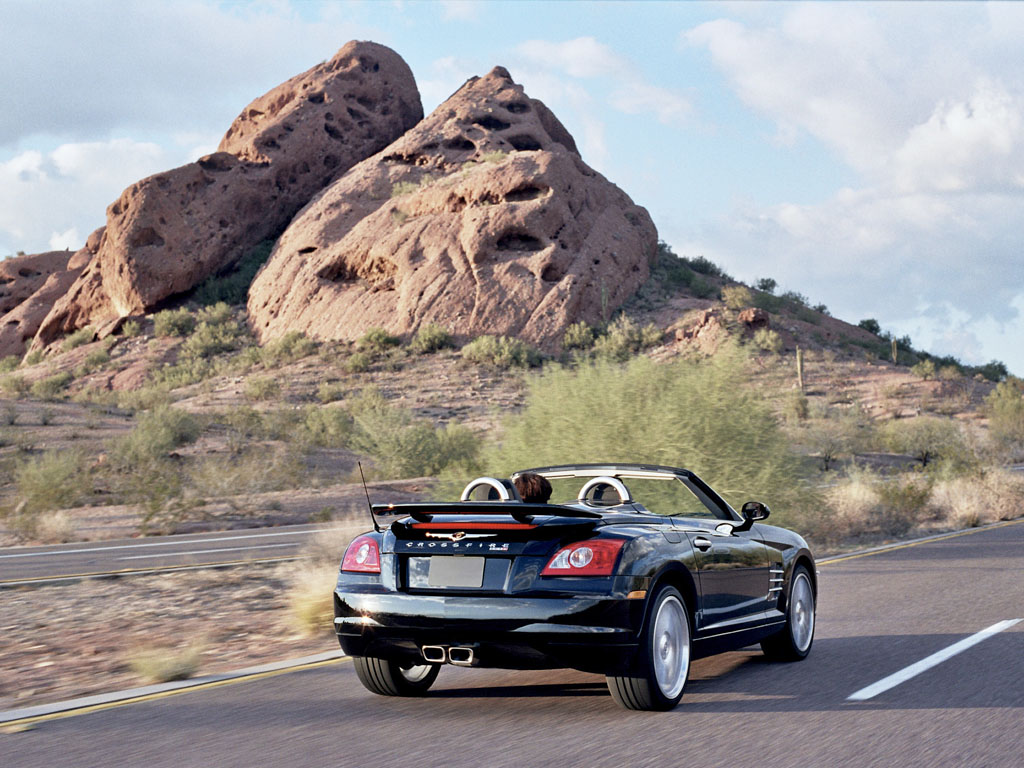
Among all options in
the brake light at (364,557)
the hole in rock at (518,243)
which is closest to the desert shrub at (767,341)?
the hole in rock at (518,243)

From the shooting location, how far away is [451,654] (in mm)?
5891

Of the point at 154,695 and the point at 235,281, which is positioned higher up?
the point at 235,281

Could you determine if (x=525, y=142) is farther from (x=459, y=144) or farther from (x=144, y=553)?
(x=144, y=553)

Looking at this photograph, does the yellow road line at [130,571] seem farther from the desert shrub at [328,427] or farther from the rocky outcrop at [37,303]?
the rocky outcrop at [37,303]

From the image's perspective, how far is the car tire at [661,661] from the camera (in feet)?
19.6

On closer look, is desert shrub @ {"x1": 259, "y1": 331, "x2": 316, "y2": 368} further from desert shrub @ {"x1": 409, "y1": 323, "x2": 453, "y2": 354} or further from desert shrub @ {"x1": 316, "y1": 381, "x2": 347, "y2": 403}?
desert shrub @ {"x1": 409, "y1": 323, "x2": 453, "y2": 354}

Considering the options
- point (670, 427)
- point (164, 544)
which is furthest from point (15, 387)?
point (670, 427)

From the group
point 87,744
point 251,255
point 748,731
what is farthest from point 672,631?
point 251,255

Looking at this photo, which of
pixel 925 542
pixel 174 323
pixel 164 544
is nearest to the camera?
pixel 925 542

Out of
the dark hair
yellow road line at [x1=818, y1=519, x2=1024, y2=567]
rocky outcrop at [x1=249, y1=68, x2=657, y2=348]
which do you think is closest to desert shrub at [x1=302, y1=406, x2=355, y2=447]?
rocky outcrop at [x1=249, y1=68, x2=657, y2=348]

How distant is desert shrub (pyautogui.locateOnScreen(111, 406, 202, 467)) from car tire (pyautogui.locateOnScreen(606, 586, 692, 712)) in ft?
87.1

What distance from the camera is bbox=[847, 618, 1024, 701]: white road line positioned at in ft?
21.8

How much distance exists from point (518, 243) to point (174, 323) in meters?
19.3

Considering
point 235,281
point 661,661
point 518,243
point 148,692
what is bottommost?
point 148,692
